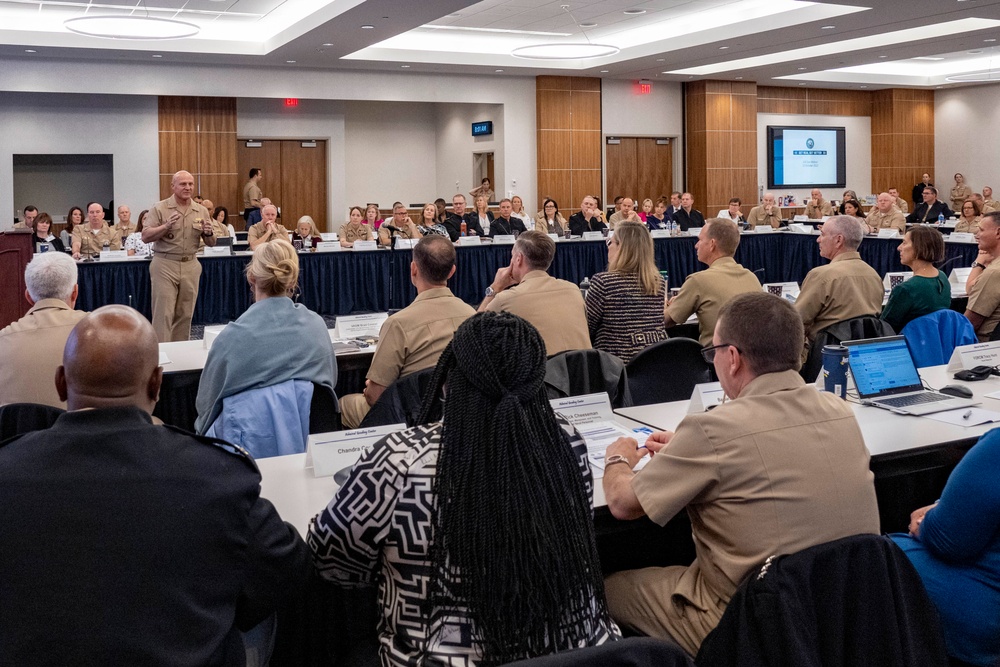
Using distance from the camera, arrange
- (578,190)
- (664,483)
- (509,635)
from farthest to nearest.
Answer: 1. (578,190)
2. (664,483)
3. (509,635)

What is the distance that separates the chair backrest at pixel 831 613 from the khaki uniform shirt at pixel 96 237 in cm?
1037

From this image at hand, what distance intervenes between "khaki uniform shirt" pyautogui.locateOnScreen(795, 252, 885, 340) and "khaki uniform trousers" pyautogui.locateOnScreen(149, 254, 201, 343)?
5.53m

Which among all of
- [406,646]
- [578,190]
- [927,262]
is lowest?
[406,646]

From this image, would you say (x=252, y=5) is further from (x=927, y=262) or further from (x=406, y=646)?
(x=406, y=646)

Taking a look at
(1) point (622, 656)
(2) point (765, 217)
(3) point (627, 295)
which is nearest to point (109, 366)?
(1) point (622, 656)

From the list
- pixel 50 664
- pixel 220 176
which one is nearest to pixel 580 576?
pixel 50 664

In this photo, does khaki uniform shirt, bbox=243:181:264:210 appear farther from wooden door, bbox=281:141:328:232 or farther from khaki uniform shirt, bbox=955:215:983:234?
khaki uniform shirt, bbox=955:215:983:234

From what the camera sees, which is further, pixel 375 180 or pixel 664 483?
pixel 375 180

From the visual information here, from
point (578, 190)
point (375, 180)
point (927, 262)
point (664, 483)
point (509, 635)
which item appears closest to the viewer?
point (509, 635)

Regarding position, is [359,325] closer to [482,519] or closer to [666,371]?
[666,371]

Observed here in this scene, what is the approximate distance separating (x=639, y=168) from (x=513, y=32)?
435cm

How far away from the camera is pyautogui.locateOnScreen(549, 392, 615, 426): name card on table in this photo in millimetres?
2949

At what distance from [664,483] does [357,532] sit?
0.66 m

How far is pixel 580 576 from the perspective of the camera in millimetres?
1685
